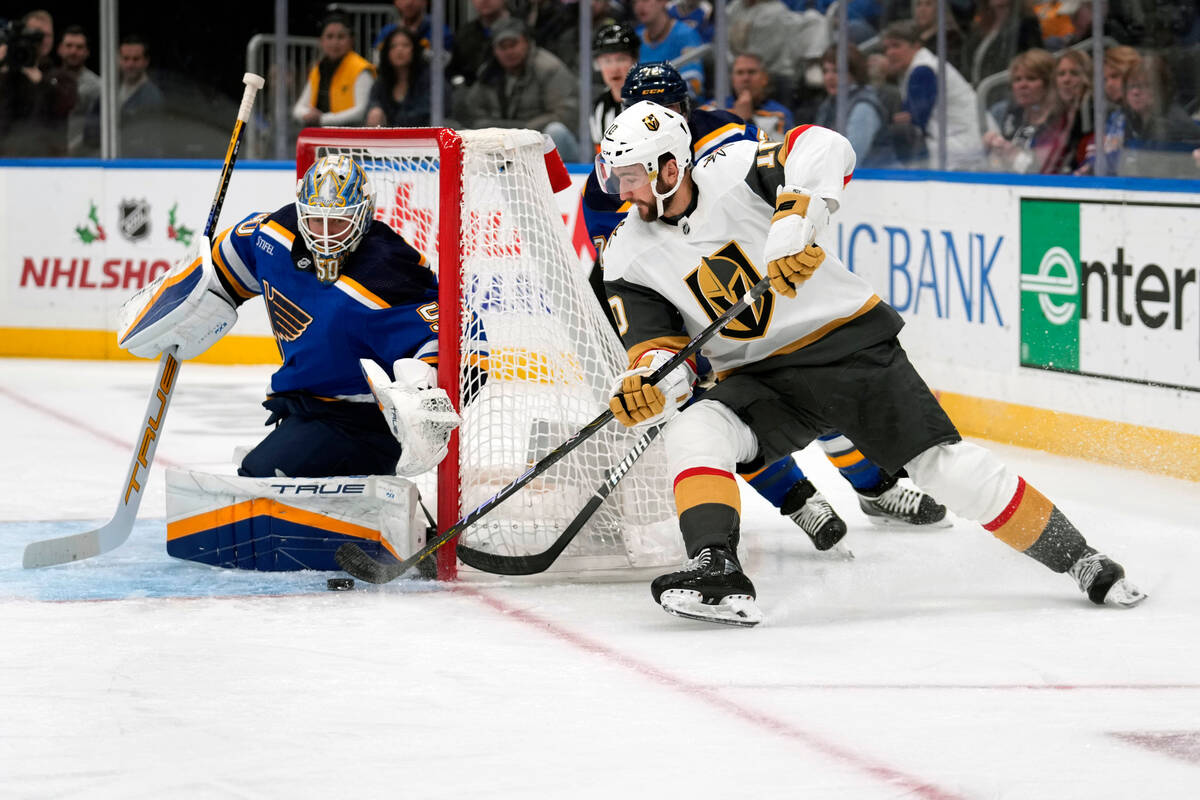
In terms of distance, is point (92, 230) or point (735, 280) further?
point (92, 230)

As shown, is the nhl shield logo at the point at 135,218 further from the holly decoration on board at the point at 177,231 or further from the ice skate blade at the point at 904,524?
the ice skate blade at the point at 904,524

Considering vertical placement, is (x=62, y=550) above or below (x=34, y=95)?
below

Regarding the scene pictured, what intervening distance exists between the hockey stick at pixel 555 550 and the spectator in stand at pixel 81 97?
198 inches

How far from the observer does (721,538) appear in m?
3.10

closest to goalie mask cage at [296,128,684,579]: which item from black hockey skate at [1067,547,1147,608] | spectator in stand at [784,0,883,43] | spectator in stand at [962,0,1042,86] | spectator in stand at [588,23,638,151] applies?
black hockey skate at [1067,547,1147,608]

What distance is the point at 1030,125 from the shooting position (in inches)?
225

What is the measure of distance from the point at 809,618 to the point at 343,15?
5219mm

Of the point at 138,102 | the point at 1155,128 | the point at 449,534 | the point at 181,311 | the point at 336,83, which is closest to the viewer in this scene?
the point at 449,534

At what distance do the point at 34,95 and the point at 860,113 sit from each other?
12.1 ft

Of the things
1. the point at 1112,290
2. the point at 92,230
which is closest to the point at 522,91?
the point at 92,230

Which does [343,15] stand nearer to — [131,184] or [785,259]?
[131,184]

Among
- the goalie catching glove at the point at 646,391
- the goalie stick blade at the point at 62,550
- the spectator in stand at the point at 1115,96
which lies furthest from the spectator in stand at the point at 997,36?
the goalie stick blade at the point at 62,550

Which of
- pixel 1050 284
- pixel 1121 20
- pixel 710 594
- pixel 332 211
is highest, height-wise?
pixel 1121 20

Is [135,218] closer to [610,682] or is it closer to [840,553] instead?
[840,553]
